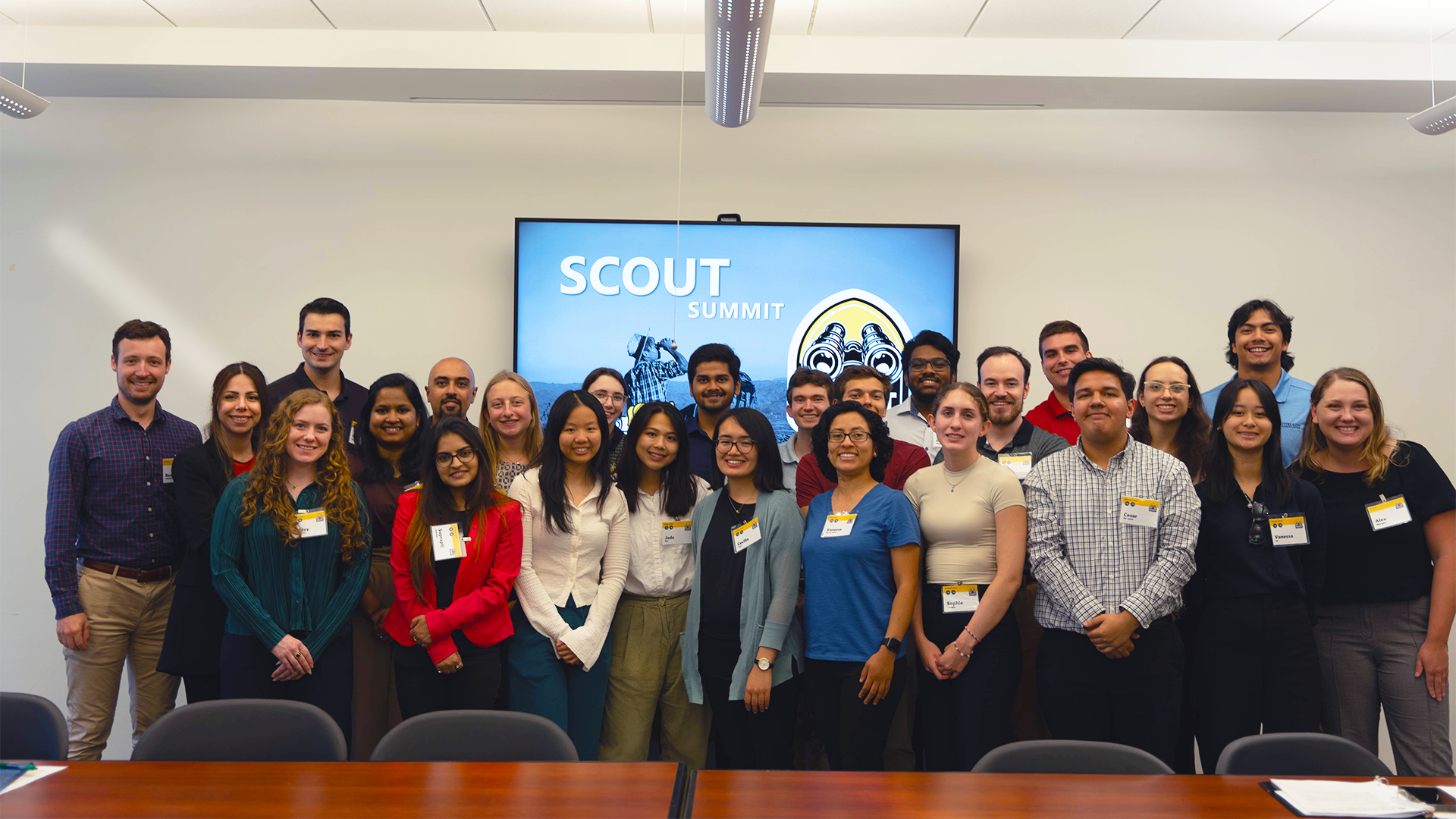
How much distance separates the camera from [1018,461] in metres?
3.13

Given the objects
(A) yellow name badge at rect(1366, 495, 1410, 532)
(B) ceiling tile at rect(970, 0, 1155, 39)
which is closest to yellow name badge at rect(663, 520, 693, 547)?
(A) yellow name badge at rect(1366, 495, 1410, 532)

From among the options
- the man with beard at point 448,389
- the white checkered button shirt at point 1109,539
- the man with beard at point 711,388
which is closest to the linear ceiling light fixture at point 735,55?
the man with beard at point 711,388

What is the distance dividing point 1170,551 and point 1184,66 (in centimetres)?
285

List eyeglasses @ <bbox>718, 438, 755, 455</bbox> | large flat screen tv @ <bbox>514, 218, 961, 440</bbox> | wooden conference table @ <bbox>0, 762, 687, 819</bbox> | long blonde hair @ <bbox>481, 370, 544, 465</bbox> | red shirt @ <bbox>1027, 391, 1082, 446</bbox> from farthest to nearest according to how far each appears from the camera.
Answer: large flat screen tv @ <bbox>514, 218, 961, 440</bbox>
red shirt @ <bbox>1027, 391, 1082, 446</bbox>
long blonde hair @ <bbox>481, 370, 544, 465</bbox>
eyeglasses @ <bbox>718, 438, 755, 455</bbox>
wooden conference table @ <bbox>0, 762, 687, 819</bbox>

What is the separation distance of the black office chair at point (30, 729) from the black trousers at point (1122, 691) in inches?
103

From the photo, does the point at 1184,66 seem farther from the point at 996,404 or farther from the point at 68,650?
the point at 68,650

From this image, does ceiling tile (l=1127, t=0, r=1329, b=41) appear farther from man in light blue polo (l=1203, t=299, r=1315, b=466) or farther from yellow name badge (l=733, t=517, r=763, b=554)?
yellow name badge (l=733, t=517, r=763, b=554)

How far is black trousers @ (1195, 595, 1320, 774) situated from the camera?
263cm

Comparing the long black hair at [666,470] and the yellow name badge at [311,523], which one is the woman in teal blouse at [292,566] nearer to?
the yellow name badge at [311,523]

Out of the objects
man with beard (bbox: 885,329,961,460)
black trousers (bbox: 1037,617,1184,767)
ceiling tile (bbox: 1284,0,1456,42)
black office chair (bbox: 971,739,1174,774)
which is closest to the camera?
black office chair (bbox: 971,739,1174,774)

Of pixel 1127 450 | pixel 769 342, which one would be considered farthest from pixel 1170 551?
pixel 769 342

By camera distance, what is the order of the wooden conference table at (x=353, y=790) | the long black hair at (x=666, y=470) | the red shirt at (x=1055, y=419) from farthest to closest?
the red shirt at (x=1055, y=419) < the long black hair at (x=666, y=470) < the wooden conference table at (x=353, y=790)

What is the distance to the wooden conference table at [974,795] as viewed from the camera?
1673mm

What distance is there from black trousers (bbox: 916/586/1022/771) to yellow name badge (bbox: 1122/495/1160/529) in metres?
0.46
